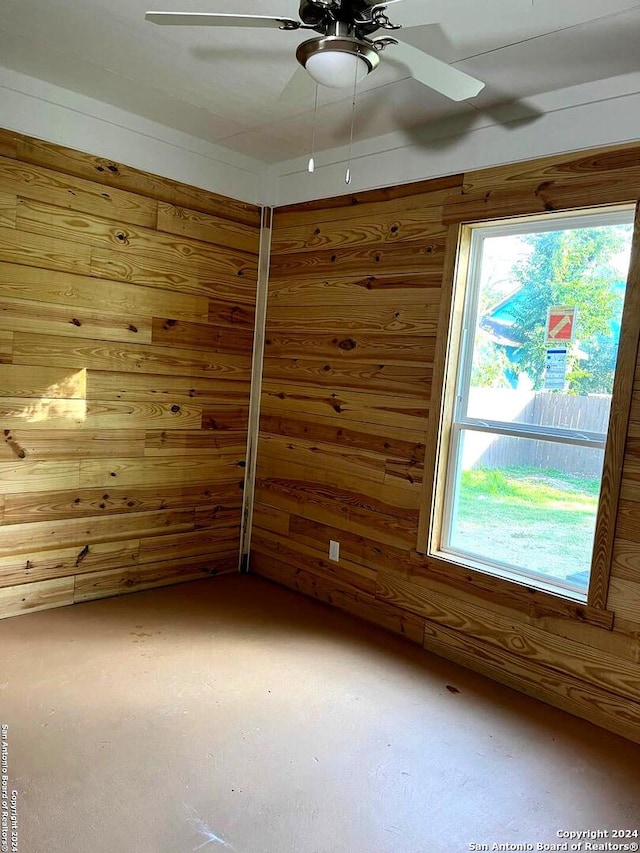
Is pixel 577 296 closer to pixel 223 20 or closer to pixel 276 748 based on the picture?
pixel 223 20

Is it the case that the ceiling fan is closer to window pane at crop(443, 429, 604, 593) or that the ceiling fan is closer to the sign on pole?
the sign on pole

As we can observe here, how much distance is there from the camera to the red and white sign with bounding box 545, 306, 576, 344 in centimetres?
280

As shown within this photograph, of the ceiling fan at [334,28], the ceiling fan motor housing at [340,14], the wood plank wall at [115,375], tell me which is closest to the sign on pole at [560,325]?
the ceiling fan at [334,28]

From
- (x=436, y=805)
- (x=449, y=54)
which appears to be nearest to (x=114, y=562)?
(x=436, y=805)

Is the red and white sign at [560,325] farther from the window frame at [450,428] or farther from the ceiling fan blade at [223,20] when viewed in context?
the ceiling fan blade at [223,20]

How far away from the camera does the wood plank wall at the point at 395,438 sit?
2.63m

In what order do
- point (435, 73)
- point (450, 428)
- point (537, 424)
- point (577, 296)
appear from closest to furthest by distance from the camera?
point (435, 73)
point (577, 296)
point (537, 424)
point (450, 428)

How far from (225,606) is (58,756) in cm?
148

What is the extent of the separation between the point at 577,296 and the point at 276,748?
7.29ft

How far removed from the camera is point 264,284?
13.5 ft

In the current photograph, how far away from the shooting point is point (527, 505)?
9.71 ft

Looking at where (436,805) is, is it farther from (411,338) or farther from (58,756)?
(411,338)

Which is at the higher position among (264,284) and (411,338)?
(264,284)

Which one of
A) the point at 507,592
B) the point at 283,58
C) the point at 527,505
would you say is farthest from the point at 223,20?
the point at 507,592
